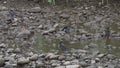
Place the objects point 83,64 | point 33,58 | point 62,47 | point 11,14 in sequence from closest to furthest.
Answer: point 83,64, point 33,58, point 62,47, point 11,14

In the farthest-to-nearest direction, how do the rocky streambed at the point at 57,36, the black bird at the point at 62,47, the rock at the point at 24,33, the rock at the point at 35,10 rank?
the rock at the point at 35,10, the rock at the point at 24,33, the black bird at the point at 62,47, the rocky streambed at the point at 57,36

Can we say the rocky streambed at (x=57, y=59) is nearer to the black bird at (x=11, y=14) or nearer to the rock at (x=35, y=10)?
the black bird at (x=11, y=14)

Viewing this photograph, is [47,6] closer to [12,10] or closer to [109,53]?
[12,10]

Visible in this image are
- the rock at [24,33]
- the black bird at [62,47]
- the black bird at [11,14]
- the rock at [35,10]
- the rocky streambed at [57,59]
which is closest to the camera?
the rocky streambed at [57,59]

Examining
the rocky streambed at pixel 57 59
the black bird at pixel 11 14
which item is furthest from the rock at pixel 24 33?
the black bird at pixel 11 14

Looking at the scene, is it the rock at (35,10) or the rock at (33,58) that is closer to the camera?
the rock at (33,58)

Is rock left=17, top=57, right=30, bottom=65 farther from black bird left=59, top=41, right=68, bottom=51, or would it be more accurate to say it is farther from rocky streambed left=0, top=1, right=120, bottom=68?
black bird left=59, top=41, right=68, bottom=51

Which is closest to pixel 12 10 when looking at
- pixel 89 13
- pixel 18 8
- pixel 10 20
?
pixel 18 8

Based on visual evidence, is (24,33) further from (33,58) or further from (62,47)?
(33,58)

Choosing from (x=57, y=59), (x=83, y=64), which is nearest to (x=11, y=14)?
(x=57, y=59)

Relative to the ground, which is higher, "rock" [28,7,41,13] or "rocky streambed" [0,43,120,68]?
"rock" [28,7,41,13]

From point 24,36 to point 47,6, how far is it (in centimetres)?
301

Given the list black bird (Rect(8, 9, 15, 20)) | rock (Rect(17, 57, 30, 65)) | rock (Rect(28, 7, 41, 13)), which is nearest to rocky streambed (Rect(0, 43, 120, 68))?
rock (Rect(17, 57, 30, 65))

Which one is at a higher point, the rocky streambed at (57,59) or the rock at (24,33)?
→ the rock at (24,33)
